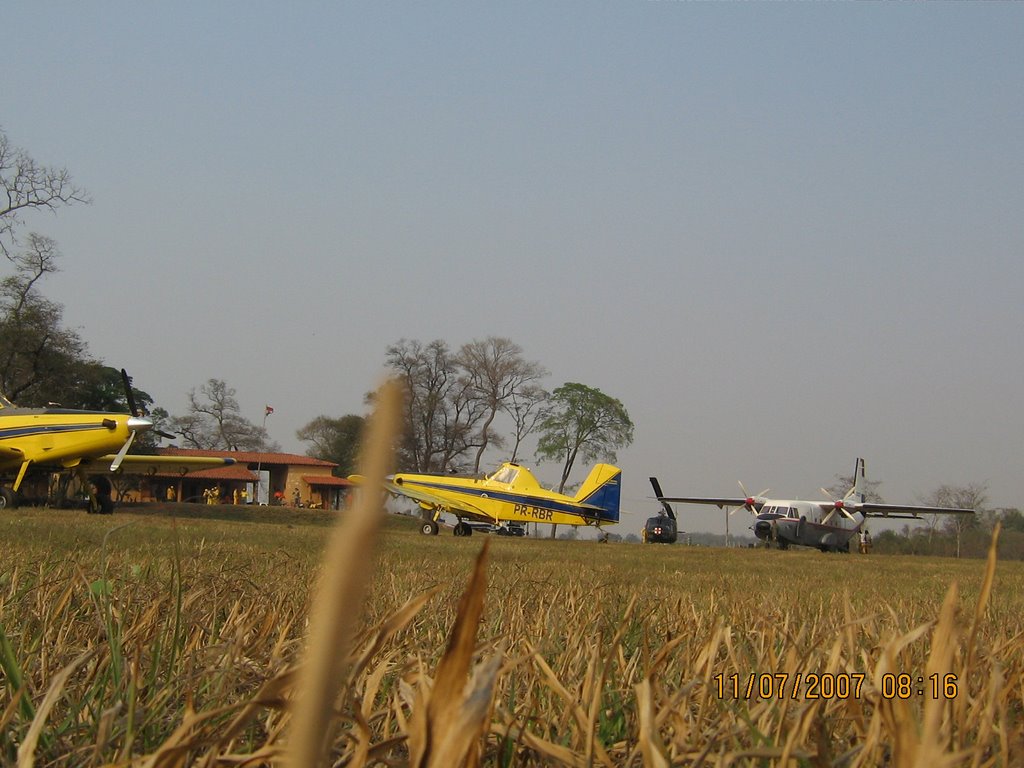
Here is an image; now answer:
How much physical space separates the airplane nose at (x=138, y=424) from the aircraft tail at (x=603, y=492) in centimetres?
1523

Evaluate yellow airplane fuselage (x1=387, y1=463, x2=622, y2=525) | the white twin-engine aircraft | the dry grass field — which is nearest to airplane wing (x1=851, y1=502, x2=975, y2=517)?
the white twin-engine aircraft

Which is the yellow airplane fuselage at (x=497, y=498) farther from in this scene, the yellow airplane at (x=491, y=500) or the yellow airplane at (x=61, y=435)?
the yellow airplane at (x=61, y=435)

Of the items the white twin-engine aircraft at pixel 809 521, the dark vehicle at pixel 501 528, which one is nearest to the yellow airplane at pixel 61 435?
the dark vehicle at pixel 501 528

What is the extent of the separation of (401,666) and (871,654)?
101 centimetres

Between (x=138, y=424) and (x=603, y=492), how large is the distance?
16966 millimetres

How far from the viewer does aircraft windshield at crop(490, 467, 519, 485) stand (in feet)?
105

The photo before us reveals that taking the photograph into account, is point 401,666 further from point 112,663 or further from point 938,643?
point 938,643

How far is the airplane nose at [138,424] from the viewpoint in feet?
78.7

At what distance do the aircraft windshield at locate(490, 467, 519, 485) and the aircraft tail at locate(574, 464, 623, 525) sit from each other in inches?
120

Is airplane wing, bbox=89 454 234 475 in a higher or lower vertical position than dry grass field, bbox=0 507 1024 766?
higher

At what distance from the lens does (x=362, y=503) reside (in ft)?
0.94
